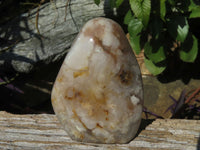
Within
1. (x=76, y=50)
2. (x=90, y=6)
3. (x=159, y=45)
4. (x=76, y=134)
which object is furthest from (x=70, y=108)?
(x=90, y=6)

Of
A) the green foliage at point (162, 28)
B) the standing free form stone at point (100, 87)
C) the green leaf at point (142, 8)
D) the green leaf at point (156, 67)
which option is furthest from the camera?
the green leaf at point (156, 67)

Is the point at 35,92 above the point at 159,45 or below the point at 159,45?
below

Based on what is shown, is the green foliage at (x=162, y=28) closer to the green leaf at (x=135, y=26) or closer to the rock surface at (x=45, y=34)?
the green leaf at (x=135, y=26)

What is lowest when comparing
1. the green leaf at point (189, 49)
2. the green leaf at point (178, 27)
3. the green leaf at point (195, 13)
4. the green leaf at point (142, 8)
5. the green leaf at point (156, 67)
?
the green leaf at point (156, 67)

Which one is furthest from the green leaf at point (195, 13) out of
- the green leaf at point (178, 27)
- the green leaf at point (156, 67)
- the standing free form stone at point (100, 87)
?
the standing free form stone at point (100, 87)

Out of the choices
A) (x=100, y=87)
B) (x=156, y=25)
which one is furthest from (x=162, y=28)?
(x=100, y=87)

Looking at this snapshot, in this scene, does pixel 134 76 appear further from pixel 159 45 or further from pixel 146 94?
pixel 146 94

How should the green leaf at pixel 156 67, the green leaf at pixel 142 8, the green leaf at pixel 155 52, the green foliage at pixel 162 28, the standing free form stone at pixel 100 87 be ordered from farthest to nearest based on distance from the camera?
the green leaf at pixel 156 67 → the green leaf at pixel 155 52 → the green foliage at pixel 162 28 → the green leaf at pixel 142 8 → the standing free form stone at pixel 100 87
